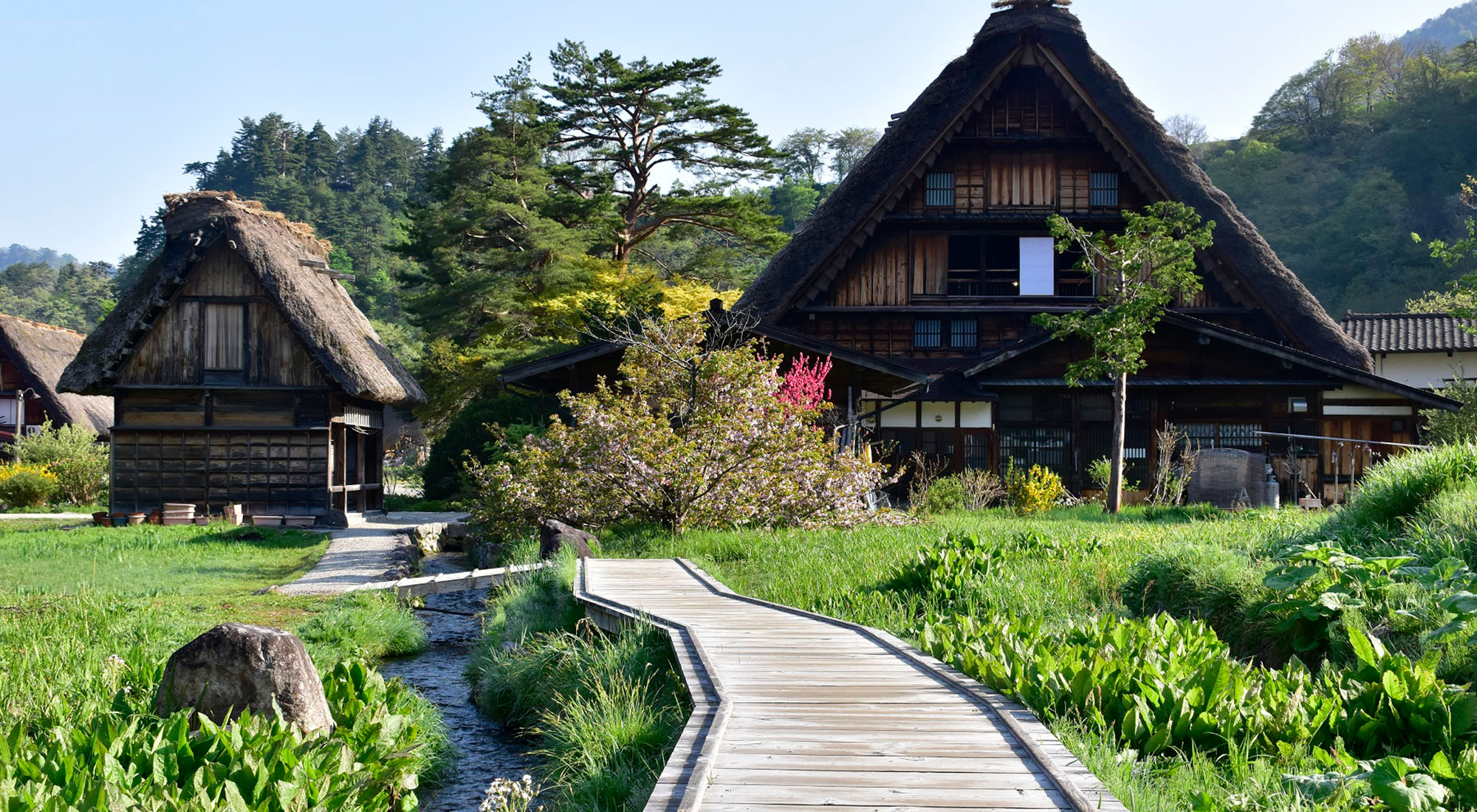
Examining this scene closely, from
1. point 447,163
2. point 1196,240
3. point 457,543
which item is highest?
point 447,163

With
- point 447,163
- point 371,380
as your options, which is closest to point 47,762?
point 371,380

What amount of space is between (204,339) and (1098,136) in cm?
1888

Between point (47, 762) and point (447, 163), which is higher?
point (447, 163)

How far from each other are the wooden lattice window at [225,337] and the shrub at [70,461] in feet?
26.7

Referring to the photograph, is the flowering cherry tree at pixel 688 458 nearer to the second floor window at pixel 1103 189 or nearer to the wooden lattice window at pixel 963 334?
the wooden lattice window at pixel 963 334

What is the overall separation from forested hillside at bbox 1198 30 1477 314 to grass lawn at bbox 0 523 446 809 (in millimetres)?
49107

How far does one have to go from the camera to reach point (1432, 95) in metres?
55.1

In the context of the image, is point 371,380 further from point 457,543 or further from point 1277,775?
point 1277,775

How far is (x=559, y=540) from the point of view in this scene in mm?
12828

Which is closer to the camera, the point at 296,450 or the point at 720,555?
the point at 720,555

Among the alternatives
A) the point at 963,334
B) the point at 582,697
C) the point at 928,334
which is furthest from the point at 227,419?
the point at 582,697

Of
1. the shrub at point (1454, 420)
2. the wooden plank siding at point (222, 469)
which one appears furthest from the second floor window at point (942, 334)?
the wooden plank siding at point (222, 469)

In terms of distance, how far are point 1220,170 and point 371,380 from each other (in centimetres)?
5032

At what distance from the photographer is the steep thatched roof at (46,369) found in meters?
35.4
